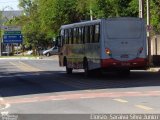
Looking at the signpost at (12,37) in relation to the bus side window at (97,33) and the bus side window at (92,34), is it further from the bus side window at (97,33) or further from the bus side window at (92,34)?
the bus side window at (97,33)

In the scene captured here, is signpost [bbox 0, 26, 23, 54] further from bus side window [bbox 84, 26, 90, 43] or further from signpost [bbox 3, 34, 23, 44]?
bus side window [bbox 84, 26, 90, 43]

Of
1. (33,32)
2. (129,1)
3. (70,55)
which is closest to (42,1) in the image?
(33,32)

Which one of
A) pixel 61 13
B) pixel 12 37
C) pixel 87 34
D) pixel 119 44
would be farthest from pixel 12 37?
pixel 119 44

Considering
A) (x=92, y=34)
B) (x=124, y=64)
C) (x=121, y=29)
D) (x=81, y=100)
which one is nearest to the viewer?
(x=81, y=100)

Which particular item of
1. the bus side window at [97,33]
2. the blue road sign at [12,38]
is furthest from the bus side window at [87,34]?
the blue road sign at [12,38]

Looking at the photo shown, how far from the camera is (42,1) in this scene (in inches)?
3383

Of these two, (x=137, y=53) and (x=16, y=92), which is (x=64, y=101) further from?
(x=137, y=53)

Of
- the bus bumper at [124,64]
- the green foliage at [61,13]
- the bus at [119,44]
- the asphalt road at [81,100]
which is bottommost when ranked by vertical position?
the asphalt road at [81,100]

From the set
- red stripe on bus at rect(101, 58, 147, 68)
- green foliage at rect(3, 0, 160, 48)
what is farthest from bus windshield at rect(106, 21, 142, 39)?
green foliage at rect(3, 0, 160, 48)

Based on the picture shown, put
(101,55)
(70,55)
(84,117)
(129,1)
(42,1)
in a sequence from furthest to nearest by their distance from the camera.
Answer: (42,1) → (129,1) → (70,55) → (101,55) → (84,117)

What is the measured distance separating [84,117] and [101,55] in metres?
15.9

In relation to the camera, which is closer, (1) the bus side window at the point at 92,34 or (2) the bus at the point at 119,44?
(2) the bus at the point at 119,44

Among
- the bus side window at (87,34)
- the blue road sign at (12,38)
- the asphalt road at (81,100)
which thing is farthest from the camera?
the blue road sign at (12,38)

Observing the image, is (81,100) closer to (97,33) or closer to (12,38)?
(97,33)
